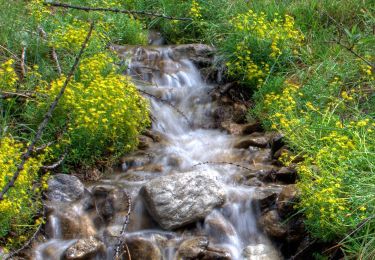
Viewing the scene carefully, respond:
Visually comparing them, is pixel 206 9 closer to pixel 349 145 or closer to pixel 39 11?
pixel 39 11

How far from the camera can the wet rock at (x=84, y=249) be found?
3.83 m

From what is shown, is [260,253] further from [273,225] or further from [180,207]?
[180,207]

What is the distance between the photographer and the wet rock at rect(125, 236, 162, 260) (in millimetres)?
3992

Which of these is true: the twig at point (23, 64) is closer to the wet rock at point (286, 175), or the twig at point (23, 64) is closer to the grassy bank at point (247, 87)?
the grassy bank at point (247, 87)

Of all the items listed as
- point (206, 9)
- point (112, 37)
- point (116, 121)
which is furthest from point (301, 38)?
point (116, 121)

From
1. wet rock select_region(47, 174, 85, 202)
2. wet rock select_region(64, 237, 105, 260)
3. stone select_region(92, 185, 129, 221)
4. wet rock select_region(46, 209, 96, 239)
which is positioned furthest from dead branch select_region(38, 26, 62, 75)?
wet rock select_region(64, 237, 105, 260)

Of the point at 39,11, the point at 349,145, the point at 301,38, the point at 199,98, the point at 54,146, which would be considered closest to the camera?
the point at 349,145

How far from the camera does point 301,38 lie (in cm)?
719

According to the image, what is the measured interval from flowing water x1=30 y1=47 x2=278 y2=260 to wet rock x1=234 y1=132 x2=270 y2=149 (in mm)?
86

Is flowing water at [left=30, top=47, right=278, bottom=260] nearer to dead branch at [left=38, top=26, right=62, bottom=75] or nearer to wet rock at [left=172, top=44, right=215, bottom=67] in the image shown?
wet rock at [left=172, top=44, right=215, bottom=67]

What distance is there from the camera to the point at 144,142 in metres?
5.57

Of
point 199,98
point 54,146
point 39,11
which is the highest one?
point 39,11

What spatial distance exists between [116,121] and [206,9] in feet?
11.3

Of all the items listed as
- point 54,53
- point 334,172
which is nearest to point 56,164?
point 54,53
